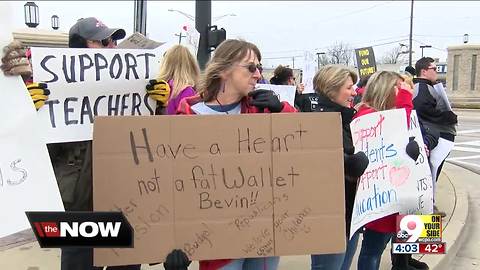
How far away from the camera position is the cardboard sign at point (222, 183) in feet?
6.50

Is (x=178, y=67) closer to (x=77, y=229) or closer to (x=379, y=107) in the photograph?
(x=379, y=107)

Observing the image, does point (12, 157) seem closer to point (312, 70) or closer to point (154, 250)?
point (154, 250)

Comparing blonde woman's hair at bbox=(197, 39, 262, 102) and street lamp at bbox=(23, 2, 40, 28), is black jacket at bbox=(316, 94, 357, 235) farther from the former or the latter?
street lamp at bbox=(23, 2, 40, 28)

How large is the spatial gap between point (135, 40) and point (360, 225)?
1.85 m

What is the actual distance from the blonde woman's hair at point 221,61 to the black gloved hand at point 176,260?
0.82m

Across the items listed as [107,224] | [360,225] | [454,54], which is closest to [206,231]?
[107,224]

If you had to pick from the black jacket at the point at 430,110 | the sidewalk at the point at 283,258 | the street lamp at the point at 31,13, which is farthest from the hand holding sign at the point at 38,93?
the street lamp at the point at 31,13

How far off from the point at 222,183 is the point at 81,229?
28.7 inches

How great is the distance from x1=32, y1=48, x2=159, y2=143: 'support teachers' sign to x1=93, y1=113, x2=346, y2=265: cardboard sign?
623 millimetres

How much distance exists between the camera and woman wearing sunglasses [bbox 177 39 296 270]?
7.59 feet

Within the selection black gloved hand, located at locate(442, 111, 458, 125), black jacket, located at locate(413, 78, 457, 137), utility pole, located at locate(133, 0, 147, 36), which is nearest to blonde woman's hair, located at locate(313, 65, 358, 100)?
black jacket, located at locate(413, 78, 457, 137)

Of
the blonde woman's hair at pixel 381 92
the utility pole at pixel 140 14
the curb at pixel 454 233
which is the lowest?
the curb at pixel 454 233

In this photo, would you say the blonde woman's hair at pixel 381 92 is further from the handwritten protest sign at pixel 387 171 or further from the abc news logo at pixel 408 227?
the abc news logo at pixel 408 227

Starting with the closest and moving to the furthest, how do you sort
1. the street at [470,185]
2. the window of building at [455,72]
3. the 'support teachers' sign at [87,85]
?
the 'support teachers' sign at [87,85], the street at [470,185], the window of building at [455,72]
